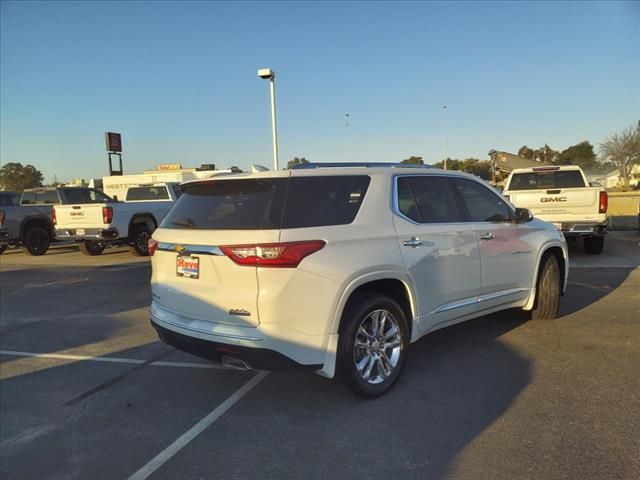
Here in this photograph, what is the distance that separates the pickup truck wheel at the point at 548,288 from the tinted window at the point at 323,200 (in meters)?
2.90

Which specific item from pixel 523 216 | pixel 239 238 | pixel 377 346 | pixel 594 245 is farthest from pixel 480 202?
pixel 594 245

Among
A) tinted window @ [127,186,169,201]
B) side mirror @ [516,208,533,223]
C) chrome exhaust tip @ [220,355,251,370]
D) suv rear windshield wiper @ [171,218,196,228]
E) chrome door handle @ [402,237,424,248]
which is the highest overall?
tinted window @ [127,186,169,201]

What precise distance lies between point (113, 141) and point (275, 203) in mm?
36767

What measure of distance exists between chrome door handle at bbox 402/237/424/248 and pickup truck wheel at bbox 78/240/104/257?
38.7 ft

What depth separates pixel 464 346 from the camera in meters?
4.99

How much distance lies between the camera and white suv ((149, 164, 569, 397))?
3.30m

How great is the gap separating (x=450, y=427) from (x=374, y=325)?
91 centimetres

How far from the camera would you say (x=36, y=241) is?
47.9 feet

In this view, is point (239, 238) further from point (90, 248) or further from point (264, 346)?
point (90, 248)

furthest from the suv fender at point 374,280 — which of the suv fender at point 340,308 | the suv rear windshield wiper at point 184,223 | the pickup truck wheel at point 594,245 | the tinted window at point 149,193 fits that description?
the tinted window at point 149,193

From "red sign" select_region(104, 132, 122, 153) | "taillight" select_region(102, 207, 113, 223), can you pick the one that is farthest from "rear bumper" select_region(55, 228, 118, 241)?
"red sign" select_region(104, 132, 122, 153)

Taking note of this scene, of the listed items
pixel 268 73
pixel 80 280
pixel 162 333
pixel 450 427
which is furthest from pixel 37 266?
pixel 450 427

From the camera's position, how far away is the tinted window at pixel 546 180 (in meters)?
10.5

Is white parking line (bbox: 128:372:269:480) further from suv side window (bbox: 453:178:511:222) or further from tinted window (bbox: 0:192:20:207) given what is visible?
tinted window (bbox: 0:192:20:207)
